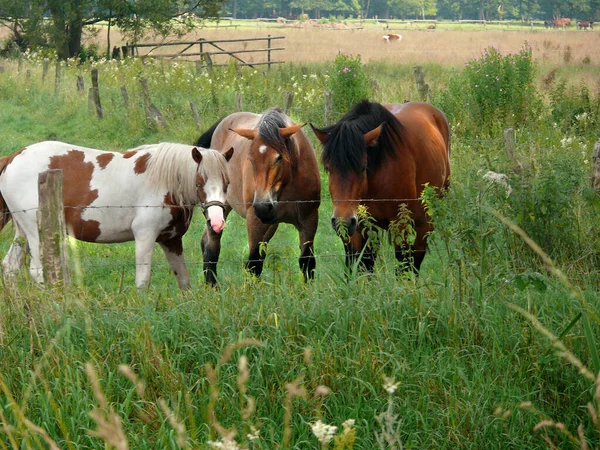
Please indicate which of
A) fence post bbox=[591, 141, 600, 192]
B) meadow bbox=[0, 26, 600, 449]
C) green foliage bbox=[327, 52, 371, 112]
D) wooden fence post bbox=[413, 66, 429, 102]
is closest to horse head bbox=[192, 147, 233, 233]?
meadow bbox=[0, 26, 600, 449]

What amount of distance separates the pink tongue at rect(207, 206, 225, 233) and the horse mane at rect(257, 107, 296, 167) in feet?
2.40

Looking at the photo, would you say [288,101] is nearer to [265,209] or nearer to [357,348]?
[265,209]

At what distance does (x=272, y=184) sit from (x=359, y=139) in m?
0.87

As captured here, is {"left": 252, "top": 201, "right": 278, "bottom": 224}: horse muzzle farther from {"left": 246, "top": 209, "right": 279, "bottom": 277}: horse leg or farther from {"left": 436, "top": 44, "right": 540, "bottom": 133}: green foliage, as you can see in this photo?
{"left": 436, "top": 44, "right": 540, "bottom": 133}: green foliage

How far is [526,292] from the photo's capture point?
4.77 metres

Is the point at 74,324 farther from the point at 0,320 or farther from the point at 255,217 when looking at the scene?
the point at 255,217

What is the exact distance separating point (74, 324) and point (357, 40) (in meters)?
44.5

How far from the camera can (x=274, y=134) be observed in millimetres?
6680

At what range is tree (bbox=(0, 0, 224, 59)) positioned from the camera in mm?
31328

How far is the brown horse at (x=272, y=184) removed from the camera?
6.58 metres

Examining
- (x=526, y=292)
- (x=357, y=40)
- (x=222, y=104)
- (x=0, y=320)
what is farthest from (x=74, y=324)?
(x=357, y=40)

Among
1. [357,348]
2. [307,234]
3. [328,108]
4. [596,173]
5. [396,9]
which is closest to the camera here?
[357,348]

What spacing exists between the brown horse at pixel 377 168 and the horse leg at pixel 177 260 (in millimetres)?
1504

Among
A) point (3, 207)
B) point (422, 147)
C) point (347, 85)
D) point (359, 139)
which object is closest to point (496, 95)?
point (347, 85)
